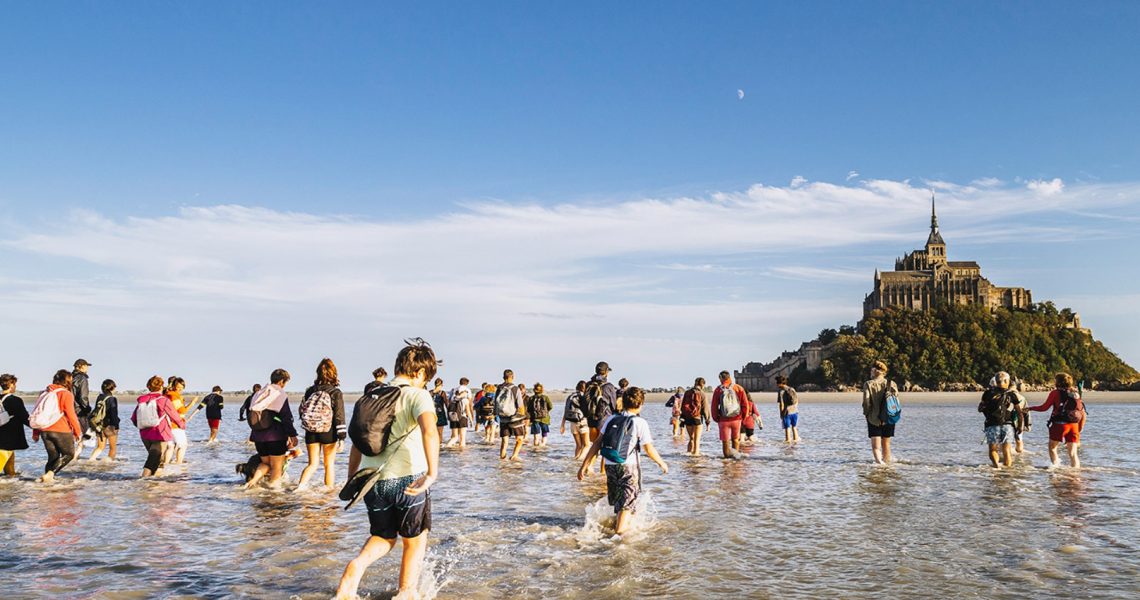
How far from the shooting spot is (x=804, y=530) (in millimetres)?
10094

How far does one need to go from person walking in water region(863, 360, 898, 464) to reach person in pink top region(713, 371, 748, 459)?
3.02 meters

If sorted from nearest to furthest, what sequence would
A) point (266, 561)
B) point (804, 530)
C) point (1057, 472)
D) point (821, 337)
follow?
point (266, 561)
point (804, 530)
point (1057, 472)
point (821, 337)

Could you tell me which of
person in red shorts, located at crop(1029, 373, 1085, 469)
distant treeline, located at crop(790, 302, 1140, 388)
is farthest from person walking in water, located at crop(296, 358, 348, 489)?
distant treeline, located at crop(790, 302, 1140, 388)

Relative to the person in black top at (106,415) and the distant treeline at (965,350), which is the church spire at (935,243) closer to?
the distant treeline at (965,350)

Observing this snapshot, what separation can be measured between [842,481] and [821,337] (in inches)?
6235

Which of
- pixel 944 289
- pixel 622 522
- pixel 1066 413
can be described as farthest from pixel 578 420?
pixel 944 289

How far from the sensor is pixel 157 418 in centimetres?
1513

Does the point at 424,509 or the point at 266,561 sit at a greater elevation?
the point at 424,509

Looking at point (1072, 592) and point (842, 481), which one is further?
point (842, 481)

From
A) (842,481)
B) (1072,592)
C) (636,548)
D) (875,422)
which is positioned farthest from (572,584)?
(875,422)

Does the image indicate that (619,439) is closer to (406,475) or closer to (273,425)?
(406,475)

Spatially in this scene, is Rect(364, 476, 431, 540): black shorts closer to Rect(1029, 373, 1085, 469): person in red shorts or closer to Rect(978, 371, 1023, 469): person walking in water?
Rect(978, 371, 1023, 469): person walking in water

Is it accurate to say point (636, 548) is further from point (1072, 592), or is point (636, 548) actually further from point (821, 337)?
point (821, 337)

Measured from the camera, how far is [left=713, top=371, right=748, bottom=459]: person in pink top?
19.0 m
